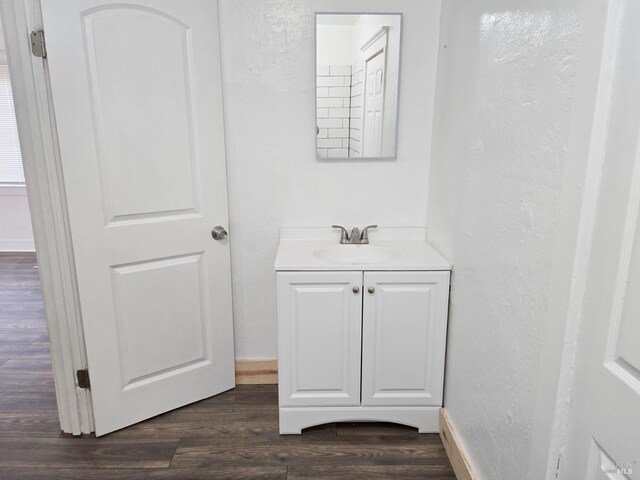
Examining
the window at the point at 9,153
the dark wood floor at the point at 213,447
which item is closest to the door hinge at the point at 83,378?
the dark wood floor at the point at 213,447

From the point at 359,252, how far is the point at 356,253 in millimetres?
16

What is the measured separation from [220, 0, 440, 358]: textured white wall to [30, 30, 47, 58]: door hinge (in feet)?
2.44

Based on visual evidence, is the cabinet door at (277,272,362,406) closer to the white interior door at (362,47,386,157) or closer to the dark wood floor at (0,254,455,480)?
the dark wood floor at (0,254,455,480)

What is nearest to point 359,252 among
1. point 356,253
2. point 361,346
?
point 356,253

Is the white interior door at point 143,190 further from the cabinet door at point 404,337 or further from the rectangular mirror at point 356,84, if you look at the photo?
the cabinet door at point 404,337

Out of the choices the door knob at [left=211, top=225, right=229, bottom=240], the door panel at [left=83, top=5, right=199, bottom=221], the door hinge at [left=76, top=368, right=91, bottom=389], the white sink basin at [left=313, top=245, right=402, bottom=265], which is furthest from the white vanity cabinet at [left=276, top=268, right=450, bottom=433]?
the door hinge at [left=76, top=368, right=91, bottom=389]

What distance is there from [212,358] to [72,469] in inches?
29.1

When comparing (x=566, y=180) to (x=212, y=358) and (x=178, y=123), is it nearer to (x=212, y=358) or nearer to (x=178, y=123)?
(x=178, y=123)

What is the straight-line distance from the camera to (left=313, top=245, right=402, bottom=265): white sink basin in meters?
2.23

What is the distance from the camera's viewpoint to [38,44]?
5.61 feet

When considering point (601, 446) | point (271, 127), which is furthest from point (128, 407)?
point (601, 446)

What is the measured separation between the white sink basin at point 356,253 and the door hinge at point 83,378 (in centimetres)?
116

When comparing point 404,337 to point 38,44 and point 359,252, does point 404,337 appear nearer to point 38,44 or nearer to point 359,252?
point 359,252

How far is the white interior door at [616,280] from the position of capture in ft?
2.87
